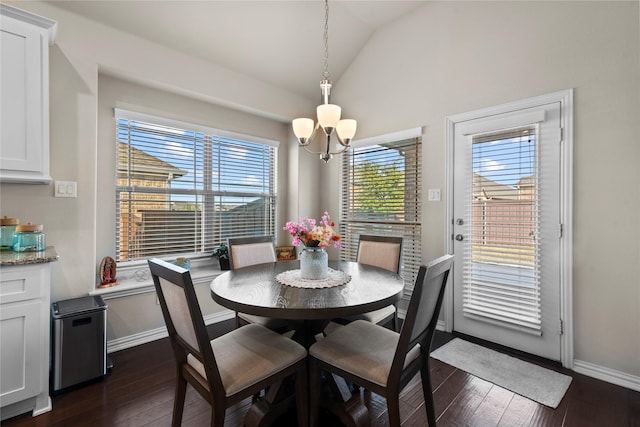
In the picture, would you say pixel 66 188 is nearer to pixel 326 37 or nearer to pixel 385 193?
pixel 326 37

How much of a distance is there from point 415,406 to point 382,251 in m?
1.16

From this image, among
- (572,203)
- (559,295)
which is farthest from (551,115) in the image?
(559,295)

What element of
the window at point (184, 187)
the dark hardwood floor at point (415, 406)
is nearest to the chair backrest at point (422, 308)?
the dark hardwood floor at point (415, 406)

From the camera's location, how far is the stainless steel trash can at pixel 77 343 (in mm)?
1898

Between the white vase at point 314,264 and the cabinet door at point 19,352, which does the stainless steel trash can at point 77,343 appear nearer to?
the cabinet door at point 19,352

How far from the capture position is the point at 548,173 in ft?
7.68

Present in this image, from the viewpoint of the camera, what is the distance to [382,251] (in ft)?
8.56

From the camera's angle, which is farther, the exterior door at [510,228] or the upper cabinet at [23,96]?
the exterior door at [510,228]

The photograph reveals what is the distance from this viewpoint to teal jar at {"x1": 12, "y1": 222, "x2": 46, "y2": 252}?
189 cm

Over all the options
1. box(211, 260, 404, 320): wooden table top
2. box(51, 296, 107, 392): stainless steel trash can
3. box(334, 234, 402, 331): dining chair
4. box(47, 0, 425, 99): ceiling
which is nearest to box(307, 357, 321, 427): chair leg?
box(211, 260, 404, 320): wooden table top

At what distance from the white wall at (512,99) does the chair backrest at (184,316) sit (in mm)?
1398

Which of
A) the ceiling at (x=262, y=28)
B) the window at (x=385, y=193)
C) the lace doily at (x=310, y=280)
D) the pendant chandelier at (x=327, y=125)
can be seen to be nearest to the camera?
the lace doily at (x=310, y=280)

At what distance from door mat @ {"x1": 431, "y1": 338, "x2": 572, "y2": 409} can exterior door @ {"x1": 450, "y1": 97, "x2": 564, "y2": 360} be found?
22 cm

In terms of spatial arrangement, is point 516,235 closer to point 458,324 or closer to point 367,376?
point 458,324
